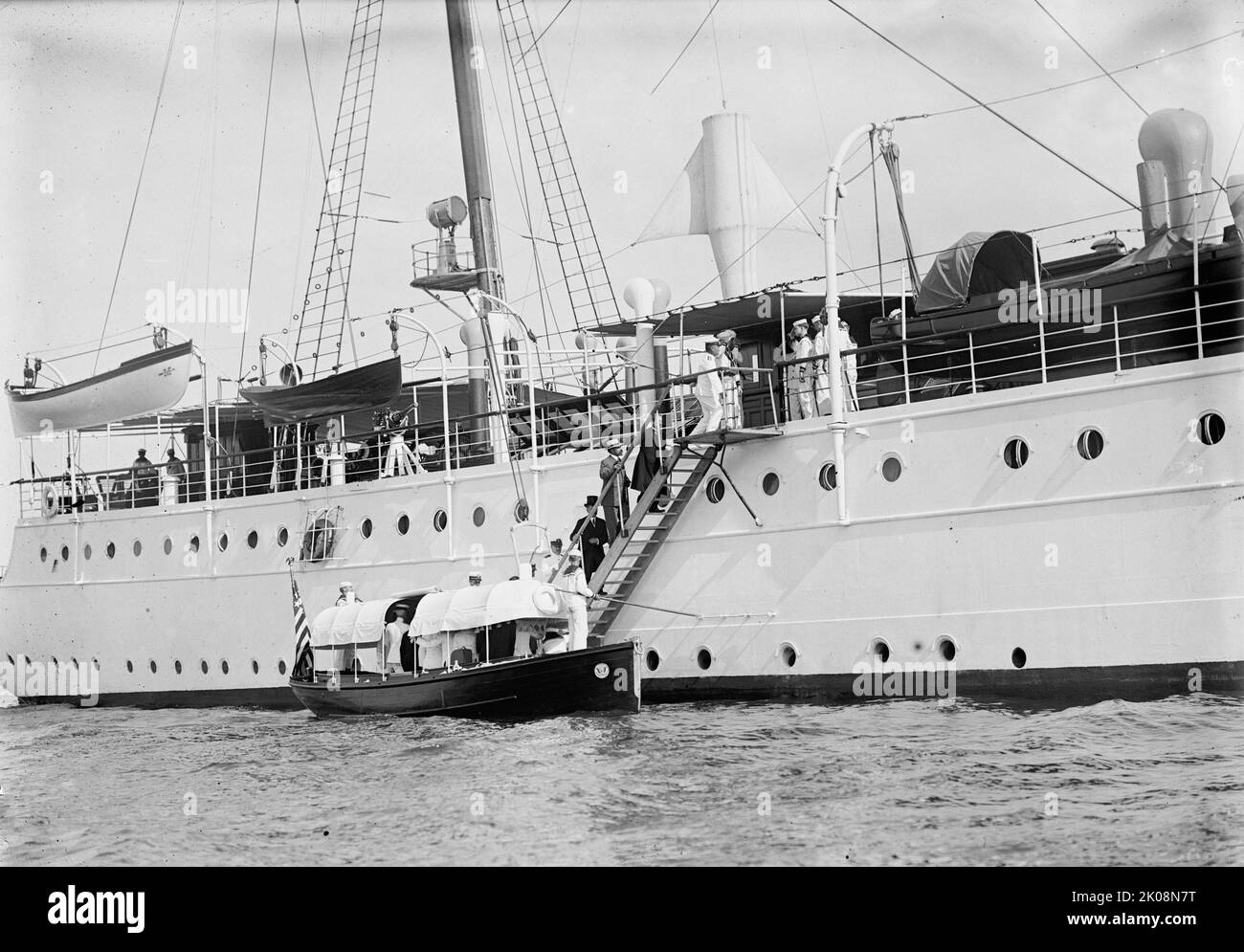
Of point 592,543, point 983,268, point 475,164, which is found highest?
point 475,164

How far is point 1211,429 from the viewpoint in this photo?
50.9 ft

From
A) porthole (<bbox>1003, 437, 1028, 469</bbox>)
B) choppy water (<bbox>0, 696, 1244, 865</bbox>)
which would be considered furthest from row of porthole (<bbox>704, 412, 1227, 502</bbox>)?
choppy water (<bbox>0, 696, 1244, 865</bbox>)

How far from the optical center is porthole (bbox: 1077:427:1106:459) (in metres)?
16.2

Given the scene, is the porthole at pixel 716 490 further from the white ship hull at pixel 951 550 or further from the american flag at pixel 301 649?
the american flag at pixel 301 649

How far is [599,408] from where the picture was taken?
23344 millimetres

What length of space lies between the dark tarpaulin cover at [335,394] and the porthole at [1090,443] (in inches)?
499

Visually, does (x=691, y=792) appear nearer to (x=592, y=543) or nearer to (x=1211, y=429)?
(x=1211, y=429)

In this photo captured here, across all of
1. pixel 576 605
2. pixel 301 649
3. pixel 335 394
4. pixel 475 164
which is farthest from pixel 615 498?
pixel 475 164

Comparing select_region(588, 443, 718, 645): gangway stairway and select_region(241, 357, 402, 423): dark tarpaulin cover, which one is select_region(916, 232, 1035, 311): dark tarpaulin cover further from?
select_region(241, 357, 402, 423): dark tarpaulin cover

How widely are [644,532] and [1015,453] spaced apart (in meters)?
5.79

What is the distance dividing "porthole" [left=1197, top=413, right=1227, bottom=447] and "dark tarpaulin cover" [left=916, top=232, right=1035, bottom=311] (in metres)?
3.72

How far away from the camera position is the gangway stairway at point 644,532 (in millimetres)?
19516

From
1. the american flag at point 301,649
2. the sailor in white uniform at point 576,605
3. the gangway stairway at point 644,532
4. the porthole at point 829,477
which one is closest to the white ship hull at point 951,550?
the porthole at point 829,477
